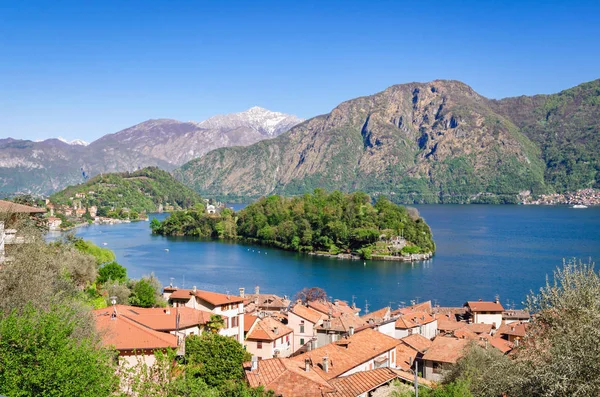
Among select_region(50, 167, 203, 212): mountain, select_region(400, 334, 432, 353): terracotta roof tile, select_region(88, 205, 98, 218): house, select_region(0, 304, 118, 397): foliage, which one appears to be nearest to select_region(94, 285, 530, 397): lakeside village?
select_region(400, 334, 432, 353): terracotta roof tile

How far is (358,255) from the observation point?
61781mm

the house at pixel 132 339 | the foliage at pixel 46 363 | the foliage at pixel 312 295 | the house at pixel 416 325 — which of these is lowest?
the foliage at pixel 312 295

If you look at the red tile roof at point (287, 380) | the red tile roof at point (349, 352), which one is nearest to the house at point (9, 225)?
the red tile roof at point (287, 380)

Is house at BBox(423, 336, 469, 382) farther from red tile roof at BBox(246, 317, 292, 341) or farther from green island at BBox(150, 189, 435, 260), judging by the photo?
green island at BBox(150, 189, 435, 260)

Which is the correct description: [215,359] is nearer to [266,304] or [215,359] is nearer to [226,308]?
[226,308]

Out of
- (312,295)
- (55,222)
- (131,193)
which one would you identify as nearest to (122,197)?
(131,193)

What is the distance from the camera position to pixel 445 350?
17.7 metres

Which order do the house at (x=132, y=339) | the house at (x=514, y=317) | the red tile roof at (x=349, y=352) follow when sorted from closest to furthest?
the house at (x=132, y=339), the red tile roof at (x=349, y=352), the house at (x=514, y=317)

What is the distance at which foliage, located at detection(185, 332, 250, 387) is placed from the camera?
13289mm

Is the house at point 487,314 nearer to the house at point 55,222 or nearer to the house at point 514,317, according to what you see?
the house at point 514,317

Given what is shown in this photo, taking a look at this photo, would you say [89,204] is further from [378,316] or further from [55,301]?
[55,301]

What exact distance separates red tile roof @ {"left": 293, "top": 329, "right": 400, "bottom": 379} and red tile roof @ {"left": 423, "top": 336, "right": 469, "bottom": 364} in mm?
1231

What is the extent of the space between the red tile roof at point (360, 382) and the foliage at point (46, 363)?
4610 mm

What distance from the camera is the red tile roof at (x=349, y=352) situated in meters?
14.1
